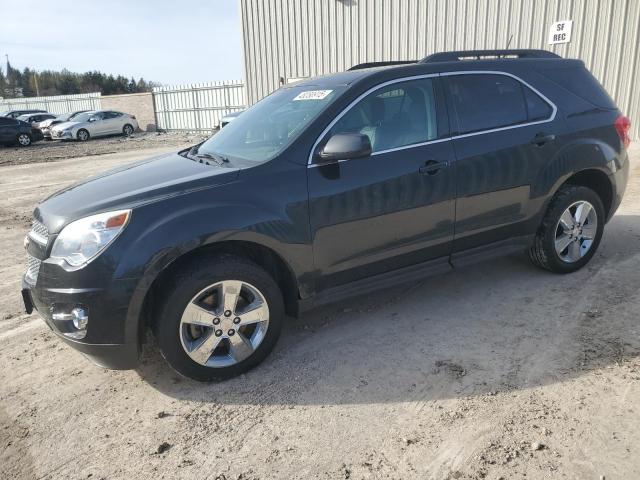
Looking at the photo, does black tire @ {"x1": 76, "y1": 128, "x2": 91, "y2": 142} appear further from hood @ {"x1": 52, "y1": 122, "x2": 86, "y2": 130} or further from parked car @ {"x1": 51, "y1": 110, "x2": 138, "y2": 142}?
hood @ {"x1": 52, "y1": 122, "x2": 86, "y2": 130}

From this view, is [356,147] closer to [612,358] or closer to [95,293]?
[95,293]

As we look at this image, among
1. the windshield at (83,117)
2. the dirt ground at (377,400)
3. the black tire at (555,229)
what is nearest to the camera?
the dirt ground at (377,400)

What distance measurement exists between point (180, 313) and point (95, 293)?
0.47 metres

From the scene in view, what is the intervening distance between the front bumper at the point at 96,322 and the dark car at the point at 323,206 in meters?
0.01

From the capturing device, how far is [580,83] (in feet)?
14.7

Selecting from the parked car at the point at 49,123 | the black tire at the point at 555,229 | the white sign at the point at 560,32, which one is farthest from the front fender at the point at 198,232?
the parked car at the point at 49,123

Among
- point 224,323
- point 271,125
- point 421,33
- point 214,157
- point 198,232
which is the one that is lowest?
point 224,323

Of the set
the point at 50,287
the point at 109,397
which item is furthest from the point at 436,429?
the point at 50,287

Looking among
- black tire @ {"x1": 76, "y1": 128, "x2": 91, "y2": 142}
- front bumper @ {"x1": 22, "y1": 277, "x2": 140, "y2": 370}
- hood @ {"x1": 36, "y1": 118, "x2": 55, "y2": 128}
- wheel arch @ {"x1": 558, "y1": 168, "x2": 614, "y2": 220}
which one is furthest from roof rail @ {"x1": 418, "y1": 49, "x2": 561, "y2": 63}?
hood @ {"x1": 36, "y1": 118, "x2": 55, "y2": 128}

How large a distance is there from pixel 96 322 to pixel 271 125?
1874mm

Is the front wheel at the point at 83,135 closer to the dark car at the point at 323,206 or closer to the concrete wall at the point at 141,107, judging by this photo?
the concrete wall at the point at 141,107

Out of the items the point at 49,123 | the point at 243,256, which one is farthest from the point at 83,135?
the point at 243,256

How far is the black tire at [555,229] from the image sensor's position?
4367mm

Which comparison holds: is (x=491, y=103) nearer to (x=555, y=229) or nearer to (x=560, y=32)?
(x=555, y=229)
